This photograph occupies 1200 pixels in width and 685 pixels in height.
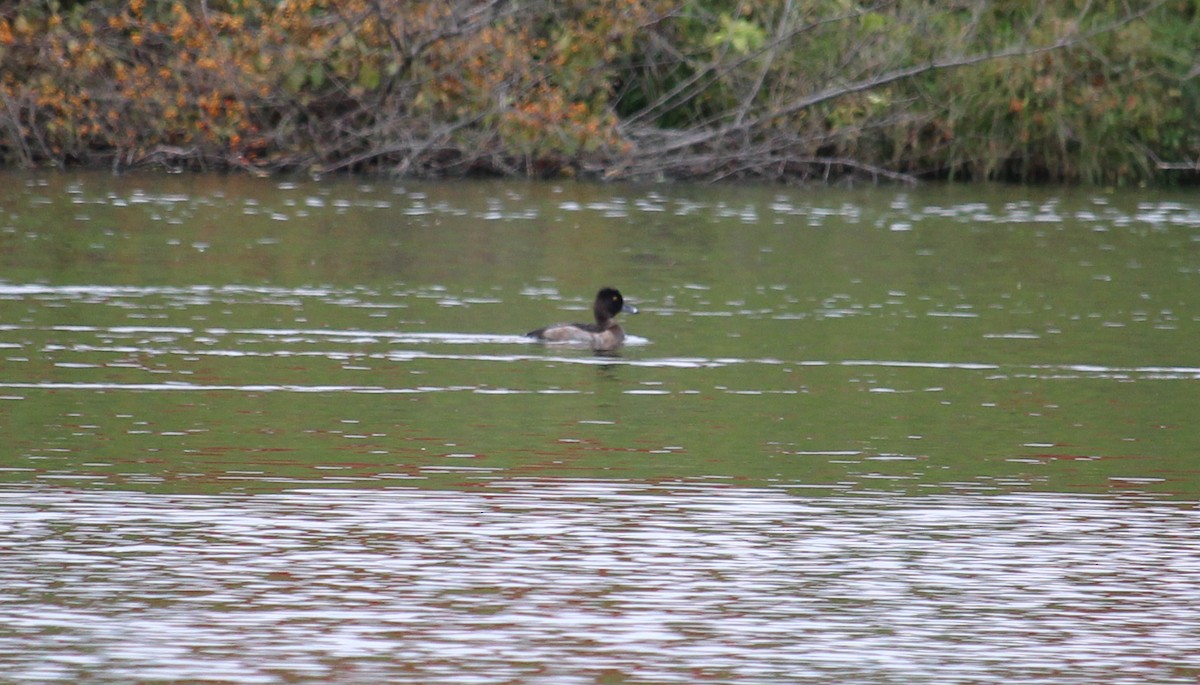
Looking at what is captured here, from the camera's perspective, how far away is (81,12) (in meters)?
32.6

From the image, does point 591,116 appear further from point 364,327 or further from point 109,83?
point 364,327

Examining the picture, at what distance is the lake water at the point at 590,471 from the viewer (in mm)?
7133

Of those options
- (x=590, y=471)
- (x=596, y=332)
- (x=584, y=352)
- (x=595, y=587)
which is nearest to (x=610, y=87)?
(x=596, y=332)

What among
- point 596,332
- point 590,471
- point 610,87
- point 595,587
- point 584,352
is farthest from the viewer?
point 610,87

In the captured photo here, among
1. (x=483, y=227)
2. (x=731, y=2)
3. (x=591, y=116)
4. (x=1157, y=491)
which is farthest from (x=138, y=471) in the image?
(x=731, y=2)

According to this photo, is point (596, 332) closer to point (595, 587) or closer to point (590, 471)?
point (590, 471)

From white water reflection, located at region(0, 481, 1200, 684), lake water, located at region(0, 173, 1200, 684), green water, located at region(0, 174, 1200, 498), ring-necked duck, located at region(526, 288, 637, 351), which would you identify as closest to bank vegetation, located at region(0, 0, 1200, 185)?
green water, located at region(0, 174, 1200, 498)

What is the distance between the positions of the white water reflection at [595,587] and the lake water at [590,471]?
2 cm

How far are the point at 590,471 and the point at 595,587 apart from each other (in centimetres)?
230

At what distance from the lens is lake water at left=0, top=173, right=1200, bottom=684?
713cm

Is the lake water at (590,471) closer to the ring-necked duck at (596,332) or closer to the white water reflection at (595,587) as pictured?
the white water reflection at (595,587)

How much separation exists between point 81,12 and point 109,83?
1343mm

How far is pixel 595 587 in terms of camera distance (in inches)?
307

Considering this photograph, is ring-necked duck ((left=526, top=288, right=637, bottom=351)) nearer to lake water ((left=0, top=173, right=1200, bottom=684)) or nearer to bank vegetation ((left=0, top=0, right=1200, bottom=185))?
lake water ((left=0, top=173, right=1200, bottom=684))
